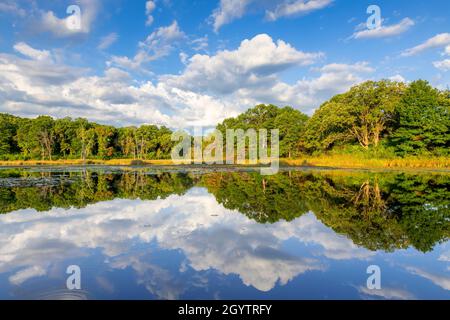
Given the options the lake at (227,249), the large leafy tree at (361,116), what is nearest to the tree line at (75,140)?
the large leafy tree at (361,116)

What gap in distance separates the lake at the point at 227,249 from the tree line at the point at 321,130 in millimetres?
25932

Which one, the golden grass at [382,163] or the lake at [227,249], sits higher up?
the golden grass at [382,163]

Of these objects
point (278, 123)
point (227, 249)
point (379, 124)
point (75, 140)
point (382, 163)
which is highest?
point (278, 123)

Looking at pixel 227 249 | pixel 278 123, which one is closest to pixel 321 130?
pixel 278 123

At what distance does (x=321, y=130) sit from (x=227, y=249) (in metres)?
39.6

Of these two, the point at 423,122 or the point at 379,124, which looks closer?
the point at 423,122

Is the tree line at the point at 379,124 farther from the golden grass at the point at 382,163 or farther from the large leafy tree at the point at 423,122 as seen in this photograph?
the golden grass at the point at 382,163

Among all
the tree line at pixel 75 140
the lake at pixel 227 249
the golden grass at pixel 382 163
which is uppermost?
the tree line at pixel 75 140

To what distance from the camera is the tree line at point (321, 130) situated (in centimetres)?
3281

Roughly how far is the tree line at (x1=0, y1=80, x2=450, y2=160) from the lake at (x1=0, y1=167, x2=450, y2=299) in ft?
85.1

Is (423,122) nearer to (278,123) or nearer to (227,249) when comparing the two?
(278,123)

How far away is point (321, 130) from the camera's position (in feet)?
140

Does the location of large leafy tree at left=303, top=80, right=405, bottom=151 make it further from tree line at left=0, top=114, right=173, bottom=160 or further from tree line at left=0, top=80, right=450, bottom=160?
tree line at left=0, top=114, right=173, bottom=160
